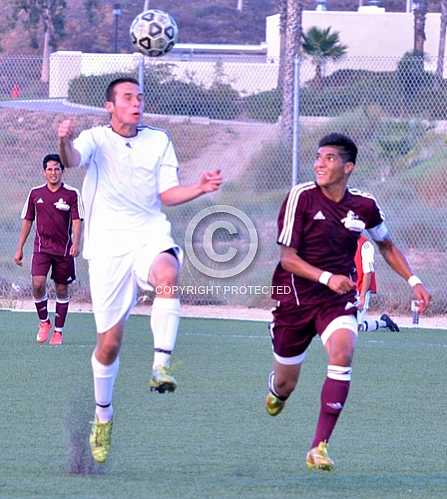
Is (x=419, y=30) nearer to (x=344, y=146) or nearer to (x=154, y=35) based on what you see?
(x=154, y=35)

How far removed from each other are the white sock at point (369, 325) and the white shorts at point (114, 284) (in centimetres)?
736

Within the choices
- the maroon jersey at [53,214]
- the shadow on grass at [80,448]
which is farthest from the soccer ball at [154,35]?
the shadow on grass at [80,448]

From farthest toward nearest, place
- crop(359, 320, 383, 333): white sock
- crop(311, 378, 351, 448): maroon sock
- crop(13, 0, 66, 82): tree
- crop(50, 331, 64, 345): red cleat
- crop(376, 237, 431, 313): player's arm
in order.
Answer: crop(13, 0, 66, 82): tree, crop(359, 320, 383, 333): white sock, crop(50, 331, 64, 345): red cleat, crop(376, 237, 431, 313): player's arm, crop(311, 378, 351, 448): maroon sock

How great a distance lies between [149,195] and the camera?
7773 mm

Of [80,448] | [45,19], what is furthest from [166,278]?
[45,19]

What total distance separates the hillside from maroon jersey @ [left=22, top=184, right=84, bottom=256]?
51.4 meters

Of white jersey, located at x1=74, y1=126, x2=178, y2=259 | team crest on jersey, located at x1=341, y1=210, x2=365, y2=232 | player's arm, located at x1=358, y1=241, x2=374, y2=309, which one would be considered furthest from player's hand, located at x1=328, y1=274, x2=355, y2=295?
player's arm, located at x1=358, y1=241, x2=374, y2=309

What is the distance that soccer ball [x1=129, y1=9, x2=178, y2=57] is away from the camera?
11.5 m

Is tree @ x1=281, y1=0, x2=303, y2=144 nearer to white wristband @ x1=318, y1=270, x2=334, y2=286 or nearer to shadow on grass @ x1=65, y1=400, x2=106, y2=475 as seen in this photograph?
shadow on grass @ x1=65, y1=400, x2=106, y2=475

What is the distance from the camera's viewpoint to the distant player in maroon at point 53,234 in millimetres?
14211

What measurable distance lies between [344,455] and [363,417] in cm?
154

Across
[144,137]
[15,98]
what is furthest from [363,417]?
[15,98]

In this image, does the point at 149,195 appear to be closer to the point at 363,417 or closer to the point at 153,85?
the point at 363,417

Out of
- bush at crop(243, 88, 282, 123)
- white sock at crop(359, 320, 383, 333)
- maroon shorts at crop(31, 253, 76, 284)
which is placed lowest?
white sock at crop(359, 320, 383, 333)
